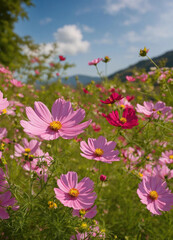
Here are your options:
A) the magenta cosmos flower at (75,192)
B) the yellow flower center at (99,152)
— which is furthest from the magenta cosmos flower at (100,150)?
the magenta cosmos flower at (75,192)

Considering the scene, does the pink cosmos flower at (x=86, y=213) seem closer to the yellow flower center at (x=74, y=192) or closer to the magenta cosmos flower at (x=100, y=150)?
the yellow flower center at (x=74, y=192)

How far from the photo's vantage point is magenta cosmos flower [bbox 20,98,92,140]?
2.37ft

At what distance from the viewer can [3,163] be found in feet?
2.65

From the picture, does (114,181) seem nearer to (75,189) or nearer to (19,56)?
(75,189)

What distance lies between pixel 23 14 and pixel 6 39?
217 centimetres

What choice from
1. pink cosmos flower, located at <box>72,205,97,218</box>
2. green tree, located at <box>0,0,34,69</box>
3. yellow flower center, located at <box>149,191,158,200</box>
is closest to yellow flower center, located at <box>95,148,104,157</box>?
pink cosmos flower, located at <box>72,205,97,218</box>

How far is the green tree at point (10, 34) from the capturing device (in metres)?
9.48

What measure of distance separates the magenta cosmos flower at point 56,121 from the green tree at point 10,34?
9.53 metres

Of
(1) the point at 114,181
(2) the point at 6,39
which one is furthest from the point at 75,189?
(2) the point at 6,39

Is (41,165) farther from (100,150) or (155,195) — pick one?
(155,195)

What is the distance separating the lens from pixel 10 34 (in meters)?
9.95

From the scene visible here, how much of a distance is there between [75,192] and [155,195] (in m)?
0.46

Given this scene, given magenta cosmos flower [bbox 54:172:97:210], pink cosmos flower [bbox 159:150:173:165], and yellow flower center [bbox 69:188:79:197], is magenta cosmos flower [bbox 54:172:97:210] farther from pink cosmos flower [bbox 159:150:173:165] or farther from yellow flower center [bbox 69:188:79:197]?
pink cosmos flower [bbox 159:150:173:165]

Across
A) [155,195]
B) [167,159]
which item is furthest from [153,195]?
[167,159]
